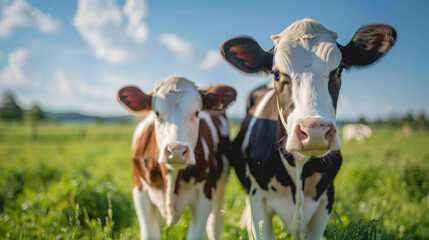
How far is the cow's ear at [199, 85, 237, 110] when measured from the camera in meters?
3.73

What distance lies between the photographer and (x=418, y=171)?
20.6 ft

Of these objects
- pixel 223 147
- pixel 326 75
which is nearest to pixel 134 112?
pixel 223 147

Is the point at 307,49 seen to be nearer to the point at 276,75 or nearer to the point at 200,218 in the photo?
the point at 276,75

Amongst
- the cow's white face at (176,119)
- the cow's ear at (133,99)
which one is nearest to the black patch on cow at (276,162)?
the cow's white face at (176,119)

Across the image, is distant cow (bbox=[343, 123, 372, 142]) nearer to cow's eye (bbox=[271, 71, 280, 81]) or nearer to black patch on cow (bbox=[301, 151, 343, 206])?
black patch on cow (bbox=[301, 151, 343, 206])

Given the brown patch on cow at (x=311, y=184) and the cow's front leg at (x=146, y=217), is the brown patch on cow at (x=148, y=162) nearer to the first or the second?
the cow's front leg at (x=146, y=217)

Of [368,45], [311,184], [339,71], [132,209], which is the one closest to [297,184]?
[311,184]

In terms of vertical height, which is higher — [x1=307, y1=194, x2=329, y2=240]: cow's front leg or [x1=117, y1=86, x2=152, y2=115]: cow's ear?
[x1=117, y1=86, x2=152, y2=115]: cow's ear

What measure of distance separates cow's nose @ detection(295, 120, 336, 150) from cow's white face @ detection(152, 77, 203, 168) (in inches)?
53.2

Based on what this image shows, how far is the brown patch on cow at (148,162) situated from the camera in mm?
3459

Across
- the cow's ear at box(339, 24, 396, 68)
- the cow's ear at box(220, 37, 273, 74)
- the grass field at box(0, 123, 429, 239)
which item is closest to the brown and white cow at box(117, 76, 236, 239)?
the grass field at box(0, 123, 429, 239)

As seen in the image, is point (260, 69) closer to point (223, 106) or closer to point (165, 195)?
point (223, 106)

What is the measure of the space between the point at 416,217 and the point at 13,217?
6488 mm

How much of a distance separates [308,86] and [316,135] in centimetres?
45
